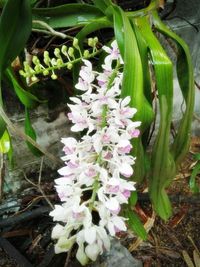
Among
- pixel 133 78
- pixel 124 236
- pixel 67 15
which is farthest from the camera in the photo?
pixel 124 236

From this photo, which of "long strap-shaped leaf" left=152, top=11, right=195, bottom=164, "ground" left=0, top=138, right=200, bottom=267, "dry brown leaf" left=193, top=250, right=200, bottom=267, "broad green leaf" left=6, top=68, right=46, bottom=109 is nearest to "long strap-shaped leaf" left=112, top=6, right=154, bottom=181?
"long strap-shaped leaf" left=152, top=11, right=195, bottom=164

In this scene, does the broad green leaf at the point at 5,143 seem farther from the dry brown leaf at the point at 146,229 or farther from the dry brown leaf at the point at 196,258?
the dry brown leaf at the point at 196,258

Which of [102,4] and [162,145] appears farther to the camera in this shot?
[102,4]

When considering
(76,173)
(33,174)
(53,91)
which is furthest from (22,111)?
(76,173)

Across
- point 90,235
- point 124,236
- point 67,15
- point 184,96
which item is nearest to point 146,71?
point 184,96

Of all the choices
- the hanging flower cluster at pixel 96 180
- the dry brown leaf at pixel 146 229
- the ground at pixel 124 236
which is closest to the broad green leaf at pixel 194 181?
the ground at pixel 124 236

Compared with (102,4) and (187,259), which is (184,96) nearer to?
(102,4)

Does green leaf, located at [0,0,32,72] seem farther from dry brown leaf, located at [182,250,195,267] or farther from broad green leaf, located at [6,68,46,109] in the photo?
dry brown leaf, located at [182,250,195,267]
